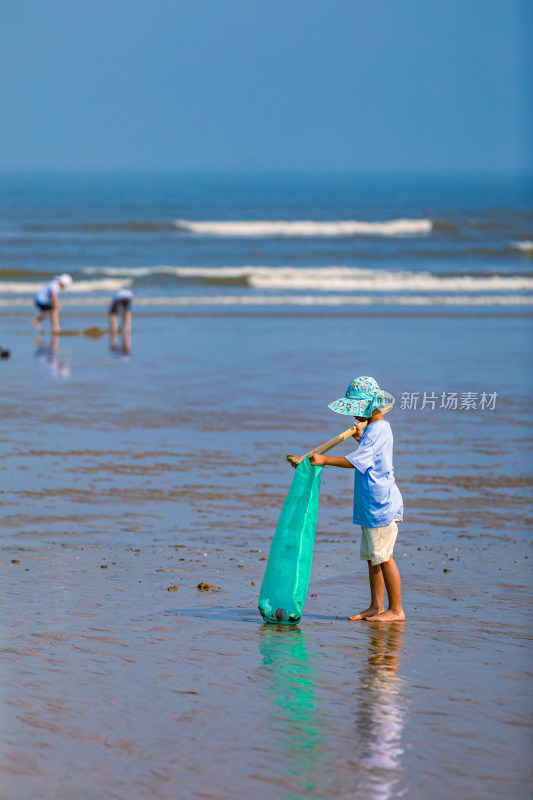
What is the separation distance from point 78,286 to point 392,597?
86.6ft

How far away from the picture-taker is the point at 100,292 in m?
30.3

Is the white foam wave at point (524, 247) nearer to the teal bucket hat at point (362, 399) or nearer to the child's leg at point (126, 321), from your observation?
the child's leg at point (126, 321)

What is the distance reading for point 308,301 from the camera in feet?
91.0

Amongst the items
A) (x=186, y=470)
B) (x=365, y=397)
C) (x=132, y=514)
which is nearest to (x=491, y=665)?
(x=365, y=397)

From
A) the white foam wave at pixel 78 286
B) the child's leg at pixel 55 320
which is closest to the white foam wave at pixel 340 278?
the white foam wave at pixel 78 286

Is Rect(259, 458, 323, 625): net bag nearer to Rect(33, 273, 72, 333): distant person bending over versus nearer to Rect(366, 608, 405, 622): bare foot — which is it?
Rect(366, 608, 405, 622): bare foot

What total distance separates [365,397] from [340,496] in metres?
3.51

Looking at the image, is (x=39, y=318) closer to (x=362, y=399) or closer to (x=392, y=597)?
(x=362, y=399)

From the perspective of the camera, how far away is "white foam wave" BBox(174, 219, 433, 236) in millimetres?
50938

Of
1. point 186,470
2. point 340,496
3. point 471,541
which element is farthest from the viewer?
point 186,470

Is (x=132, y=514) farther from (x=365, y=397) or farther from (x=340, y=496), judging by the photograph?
(x=365, y=397)

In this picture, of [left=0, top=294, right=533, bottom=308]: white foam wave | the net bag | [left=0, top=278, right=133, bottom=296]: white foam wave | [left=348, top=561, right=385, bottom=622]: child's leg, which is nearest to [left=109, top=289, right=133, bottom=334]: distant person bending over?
[left=0, top=294, right=533, bottom=308]: white foam wave

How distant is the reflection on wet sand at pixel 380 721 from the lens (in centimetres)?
388

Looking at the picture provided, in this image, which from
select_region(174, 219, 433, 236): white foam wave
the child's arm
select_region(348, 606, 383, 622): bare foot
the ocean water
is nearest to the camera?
the child's arm
